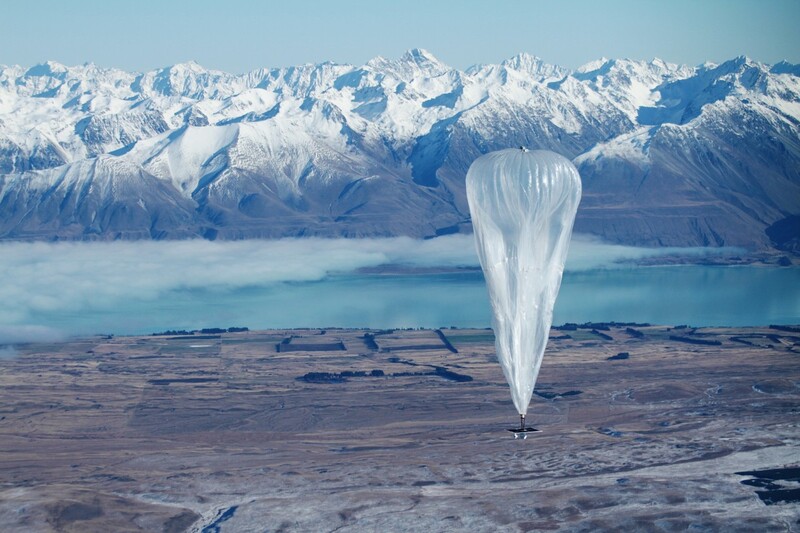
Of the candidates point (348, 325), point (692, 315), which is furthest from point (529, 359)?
point (692, 315)

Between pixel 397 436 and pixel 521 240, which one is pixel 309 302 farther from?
pixel 521 240

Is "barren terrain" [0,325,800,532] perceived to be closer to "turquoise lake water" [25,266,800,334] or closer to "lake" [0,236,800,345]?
"turquoise lake water" [25,266,800,334]

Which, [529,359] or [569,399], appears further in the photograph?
[569,399]

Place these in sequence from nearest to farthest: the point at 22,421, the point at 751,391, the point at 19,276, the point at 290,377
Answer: the point at 22,421
the point at 751,391
the point at 290,377
the point at 19,276

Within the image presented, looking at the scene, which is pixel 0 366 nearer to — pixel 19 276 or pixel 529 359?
pixel 19 276

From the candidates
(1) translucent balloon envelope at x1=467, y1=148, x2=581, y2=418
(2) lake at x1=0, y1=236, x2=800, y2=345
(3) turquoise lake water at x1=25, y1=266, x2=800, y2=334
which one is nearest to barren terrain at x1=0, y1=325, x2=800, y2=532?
(1) translucent balloon envelope at x1=467, y1=148, x2=581, y2=418
